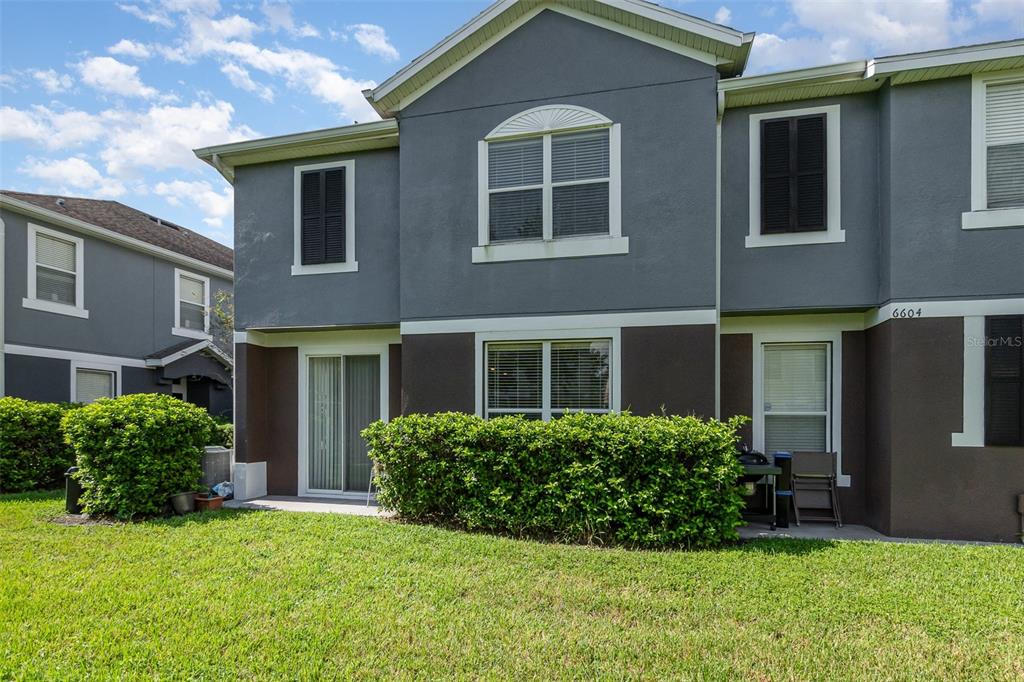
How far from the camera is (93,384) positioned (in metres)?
13.7

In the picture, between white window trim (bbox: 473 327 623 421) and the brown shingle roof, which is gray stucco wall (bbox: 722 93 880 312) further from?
the brown shingle roof

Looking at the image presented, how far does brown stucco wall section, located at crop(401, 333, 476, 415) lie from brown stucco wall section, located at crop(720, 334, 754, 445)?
3756mm

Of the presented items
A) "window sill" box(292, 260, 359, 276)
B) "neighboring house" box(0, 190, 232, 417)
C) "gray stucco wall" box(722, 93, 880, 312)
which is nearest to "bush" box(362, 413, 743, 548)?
"gray stucco wall" box(722, 93, 880, 312)

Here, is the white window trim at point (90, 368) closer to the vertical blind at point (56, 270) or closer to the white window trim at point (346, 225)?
the vertical blind at point (56, 270)

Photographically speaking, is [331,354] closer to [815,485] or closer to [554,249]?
[554,249]

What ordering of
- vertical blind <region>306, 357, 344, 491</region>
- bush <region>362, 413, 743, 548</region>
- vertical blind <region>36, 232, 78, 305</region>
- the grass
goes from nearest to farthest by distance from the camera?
the grass → bush <region>362, 413, 743, 548</region> → vertical blind <region>306, 357, 344, 491</region> → vertical blind <region>36, 232, 78, 305</region>

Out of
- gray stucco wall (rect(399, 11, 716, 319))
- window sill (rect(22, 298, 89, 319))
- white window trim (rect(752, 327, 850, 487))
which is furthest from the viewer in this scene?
window sill (rect(22, 298, 89, 319))

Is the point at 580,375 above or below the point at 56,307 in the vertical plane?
below

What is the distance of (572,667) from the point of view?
3859mm

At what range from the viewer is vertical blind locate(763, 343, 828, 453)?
820 cm

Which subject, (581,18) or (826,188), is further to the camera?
(581,18)

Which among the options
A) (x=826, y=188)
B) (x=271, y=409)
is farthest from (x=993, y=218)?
(x=271, y=409)

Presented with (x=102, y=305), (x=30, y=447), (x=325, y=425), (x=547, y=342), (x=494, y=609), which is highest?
(x=102, y=305)

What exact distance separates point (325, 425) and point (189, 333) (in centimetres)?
904
